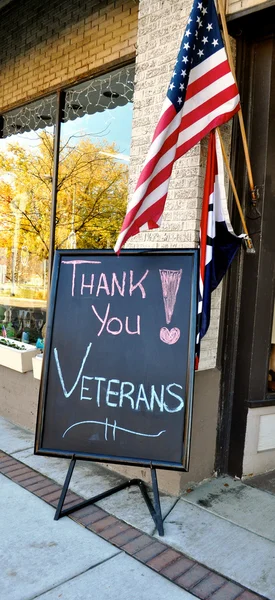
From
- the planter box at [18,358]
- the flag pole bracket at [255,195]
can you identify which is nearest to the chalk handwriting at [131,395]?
the flag pole bracket at [255,195]

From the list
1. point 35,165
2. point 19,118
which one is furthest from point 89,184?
point 19,118

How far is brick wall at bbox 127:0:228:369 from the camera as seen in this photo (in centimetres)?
353

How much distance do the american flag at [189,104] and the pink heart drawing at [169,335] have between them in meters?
0.57

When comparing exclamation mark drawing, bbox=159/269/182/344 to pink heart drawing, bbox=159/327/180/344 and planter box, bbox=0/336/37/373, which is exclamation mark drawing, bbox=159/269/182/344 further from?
planter box, bbox=0/336/37/373

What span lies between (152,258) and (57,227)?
252cm

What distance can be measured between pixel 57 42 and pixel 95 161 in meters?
1.35

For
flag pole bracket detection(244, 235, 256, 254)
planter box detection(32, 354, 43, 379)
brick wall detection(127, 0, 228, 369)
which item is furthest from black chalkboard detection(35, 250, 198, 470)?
planter box detection(32, 354, 43, 379)

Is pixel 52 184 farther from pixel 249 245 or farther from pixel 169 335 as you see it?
pixel 169 335

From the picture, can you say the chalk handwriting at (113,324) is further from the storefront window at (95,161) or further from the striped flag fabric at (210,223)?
the storefront window at (95,161)

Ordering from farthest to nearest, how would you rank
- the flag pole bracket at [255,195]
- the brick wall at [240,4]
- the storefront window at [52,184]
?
the storefront window at [52,184]
the flag pole bracket at [255,195]
the brick wall at [240,4]

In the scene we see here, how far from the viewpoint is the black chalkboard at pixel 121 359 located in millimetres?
2992

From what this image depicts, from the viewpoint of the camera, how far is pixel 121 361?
124 inches

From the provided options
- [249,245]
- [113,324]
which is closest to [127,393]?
[113,324]

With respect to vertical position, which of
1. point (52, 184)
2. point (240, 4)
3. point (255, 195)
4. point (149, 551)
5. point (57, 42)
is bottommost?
point (149, 551)
